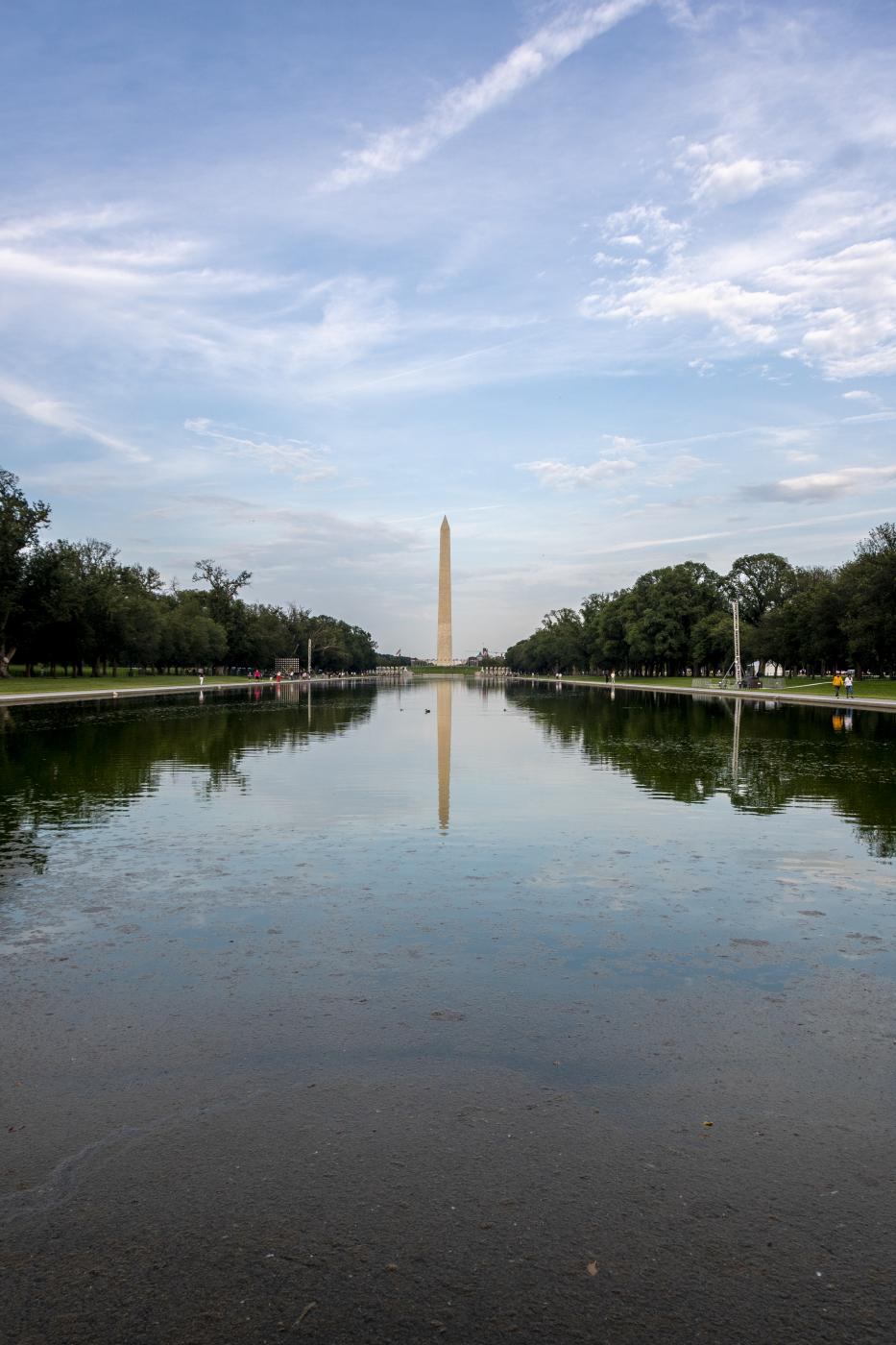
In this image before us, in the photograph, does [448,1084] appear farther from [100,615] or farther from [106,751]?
[100,615]

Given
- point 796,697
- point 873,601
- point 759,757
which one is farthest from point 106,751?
point 873,601

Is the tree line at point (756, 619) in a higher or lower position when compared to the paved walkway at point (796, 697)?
higher

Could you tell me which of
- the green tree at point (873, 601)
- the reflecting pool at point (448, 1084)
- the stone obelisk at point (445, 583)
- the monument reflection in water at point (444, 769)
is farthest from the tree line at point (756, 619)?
the reflecting pool at point (448, 1084)

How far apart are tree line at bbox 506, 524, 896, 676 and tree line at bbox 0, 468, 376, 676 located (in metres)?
48.3

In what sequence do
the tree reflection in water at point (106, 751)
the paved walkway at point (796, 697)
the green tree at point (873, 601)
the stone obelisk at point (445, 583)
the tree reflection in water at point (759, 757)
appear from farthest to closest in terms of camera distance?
the stone obelisk at point (445, 583) < the green tree at point (873, 601) < the paved walkway at point (796, 697) < the tree reflection in water at point (759, 757) < the tree reflection in water at point (106, 751)

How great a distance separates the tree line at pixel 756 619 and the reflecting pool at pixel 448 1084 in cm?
5834

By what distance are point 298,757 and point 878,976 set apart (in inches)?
660

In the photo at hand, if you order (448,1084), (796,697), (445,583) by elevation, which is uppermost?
(445,583)

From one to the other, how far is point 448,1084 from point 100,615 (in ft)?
285

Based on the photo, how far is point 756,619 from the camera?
11219cm

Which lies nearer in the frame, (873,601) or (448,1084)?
(448,1084)

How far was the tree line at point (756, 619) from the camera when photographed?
65.0 m

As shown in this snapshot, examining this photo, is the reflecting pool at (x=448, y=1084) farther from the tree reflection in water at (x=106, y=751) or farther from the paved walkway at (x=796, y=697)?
the paved walkway at (x=796, y=697)

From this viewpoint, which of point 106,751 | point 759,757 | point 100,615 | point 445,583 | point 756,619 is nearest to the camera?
point 759,757
